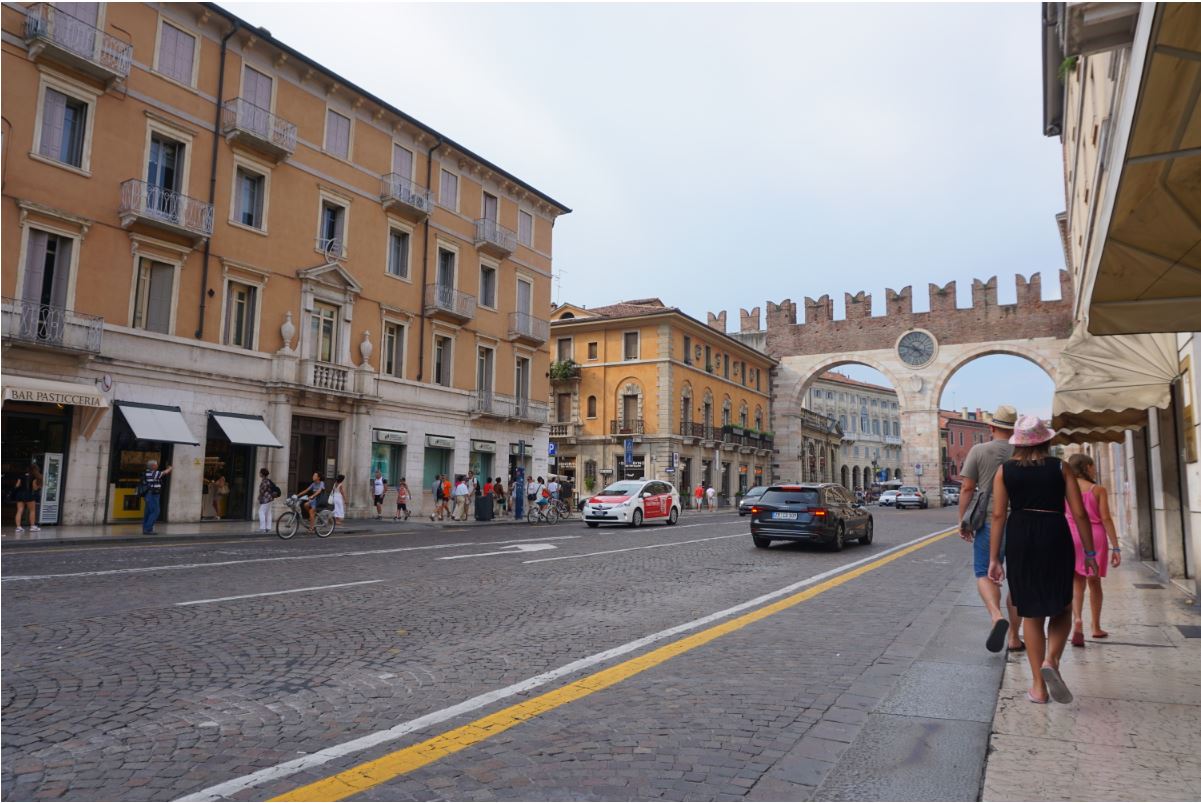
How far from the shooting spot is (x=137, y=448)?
798 inches

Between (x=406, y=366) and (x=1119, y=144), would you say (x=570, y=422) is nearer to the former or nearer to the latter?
(x=406, y=366)

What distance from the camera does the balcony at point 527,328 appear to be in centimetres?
3372

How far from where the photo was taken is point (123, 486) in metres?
19.9

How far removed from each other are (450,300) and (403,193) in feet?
14.0

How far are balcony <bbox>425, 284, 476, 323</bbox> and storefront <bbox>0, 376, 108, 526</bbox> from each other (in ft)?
41.0

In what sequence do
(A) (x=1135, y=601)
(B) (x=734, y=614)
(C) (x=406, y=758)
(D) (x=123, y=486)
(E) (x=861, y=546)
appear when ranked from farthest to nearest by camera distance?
(D) (x=123, y=486), (E) (x=861, y=546), (A) (x=1135, y=601), (B) (x=734, y=614), (C) (x=406, y=758)

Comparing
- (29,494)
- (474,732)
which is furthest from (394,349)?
(474,732)

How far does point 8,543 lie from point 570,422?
37.0 m

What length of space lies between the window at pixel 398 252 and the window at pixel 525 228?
6.85 metres

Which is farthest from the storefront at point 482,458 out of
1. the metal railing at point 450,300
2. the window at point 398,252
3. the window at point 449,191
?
the window at point 449,191

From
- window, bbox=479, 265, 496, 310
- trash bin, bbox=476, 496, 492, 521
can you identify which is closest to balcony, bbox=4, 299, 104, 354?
trash bin, bbox=476, 496, 492, 521

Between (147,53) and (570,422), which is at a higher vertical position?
(147,53)

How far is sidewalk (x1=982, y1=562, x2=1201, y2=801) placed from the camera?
330 centimetres

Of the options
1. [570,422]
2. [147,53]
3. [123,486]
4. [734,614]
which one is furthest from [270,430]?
[570,422]
